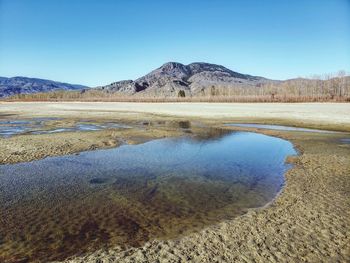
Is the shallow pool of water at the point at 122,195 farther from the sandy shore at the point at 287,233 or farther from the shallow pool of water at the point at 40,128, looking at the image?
the shallow pool of water at the point at 40,128

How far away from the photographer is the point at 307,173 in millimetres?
14562

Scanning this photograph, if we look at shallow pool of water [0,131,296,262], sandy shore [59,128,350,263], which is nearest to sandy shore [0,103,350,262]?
sandy shore [59,128,350,263]

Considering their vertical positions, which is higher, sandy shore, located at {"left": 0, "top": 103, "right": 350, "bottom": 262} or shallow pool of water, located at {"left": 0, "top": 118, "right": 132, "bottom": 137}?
shallow pool of water, located at {"left": 0, "top": 118, "right": 132, "bottom": 137}

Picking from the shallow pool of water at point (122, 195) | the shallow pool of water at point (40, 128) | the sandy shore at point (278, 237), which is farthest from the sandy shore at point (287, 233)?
the shallow pool of water at point (40, 128)

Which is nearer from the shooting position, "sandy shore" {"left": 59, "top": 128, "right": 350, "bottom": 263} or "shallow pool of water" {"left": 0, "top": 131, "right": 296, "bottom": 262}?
"sandy shore" {"left": 59, "top": 128, "right": 350, "bottom": 263}

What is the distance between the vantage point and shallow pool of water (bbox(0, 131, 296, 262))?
28.0ft

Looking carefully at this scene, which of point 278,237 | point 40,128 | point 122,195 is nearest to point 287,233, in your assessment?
point 278,237

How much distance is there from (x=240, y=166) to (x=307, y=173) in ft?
12.0

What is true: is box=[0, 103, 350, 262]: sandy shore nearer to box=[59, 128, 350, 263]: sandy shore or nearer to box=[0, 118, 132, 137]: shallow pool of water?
box=[59, 128, 350, 263]: sandy shore

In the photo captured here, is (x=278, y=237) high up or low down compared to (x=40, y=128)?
down

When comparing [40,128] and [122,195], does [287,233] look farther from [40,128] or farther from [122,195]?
[40,128]

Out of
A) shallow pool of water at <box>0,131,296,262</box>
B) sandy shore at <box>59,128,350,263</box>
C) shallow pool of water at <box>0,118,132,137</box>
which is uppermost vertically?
shallow pool of water at <box>0,118,132,137</box>

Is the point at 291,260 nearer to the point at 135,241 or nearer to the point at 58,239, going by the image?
the point at 135,241

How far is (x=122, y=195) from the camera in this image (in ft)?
39.7
